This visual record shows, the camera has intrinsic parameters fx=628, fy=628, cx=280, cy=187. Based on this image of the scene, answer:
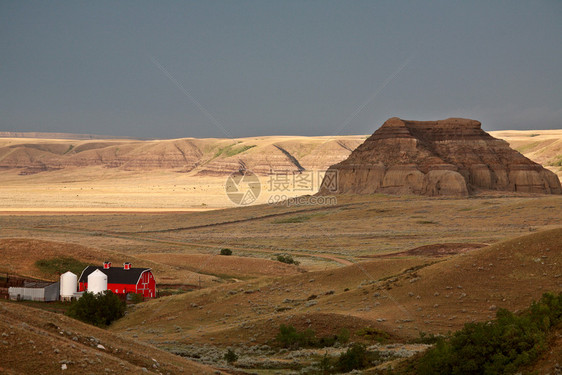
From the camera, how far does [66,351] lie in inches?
577

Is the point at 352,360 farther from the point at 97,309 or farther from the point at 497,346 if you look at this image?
the point at 97,309

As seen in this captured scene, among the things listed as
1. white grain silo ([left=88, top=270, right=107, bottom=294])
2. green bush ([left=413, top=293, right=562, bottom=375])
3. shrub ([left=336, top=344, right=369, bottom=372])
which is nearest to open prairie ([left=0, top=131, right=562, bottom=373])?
shrub ([left=336, top=344, right=369, bottom=372])

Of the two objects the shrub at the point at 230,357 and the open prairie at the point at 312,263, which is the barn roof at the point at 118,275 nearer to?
the open prairie at the point at 312,263

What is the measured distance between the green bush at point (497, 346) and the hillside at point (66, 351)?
6.60m

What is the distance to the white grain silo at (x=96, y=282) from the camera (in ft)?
121

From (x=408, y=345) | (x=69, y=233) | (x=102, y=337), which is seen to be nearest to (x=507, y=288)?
(x=408, y=345)

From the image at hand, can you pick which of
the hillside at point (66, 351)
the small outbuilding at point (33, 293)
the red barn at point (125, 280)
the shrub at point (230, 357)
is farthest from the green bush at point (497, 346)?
the small outbuilding at point (33, 293)

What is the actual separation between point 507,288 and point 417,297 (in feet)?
13.0

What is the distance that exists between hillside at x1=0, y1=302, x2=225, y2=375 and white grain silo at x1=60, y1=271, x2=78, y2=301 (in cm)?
1789

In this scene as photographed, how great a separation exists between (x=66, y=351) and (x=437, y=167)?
8200 cm

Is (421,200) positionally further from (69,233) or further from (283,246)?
(69,233)

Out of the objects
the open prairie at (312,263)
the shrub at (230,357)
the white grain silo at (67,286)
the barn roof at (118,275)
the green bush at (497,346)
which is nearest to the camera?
the green bush at (497,346)

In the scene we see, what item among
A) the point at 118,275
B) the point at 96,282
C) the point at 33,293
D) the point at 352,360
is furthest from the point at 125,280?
the point at 352,360

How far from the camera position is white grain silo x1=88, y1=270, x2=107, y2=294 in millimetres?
36950
